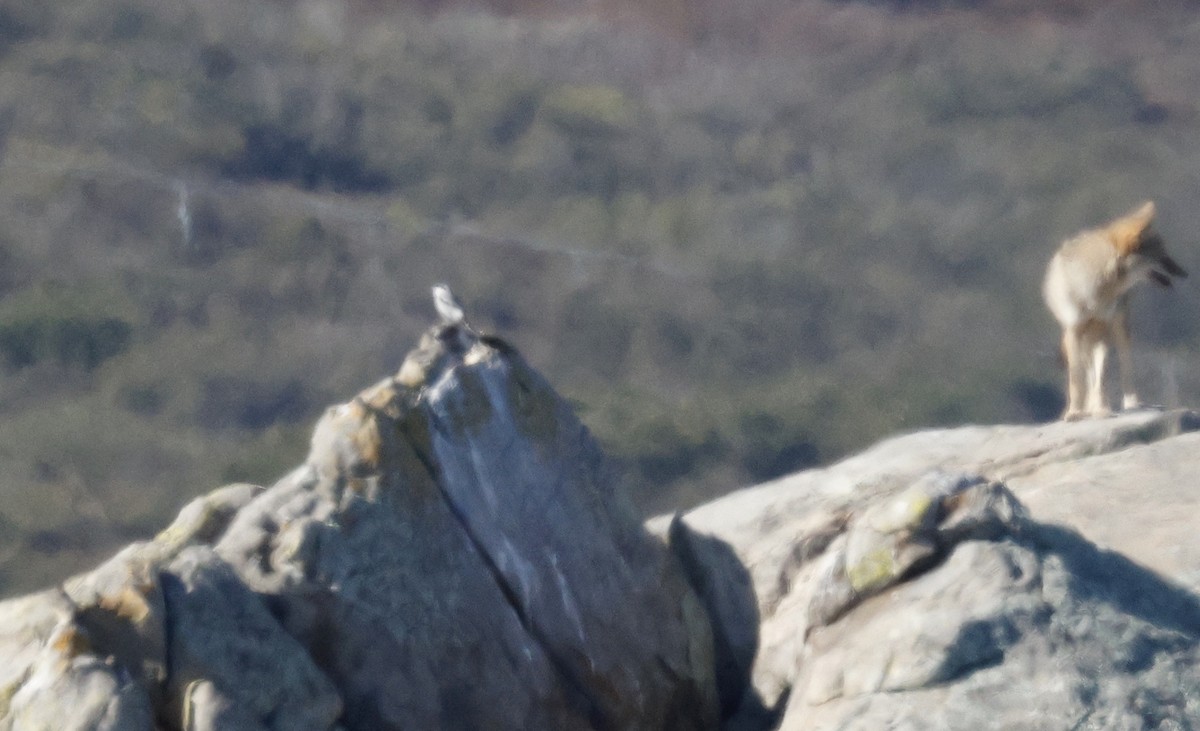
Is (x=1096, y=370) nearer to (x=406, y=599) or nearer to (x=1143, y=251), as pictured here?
(x=1143, y=251)

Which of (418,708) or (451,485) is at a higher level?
(451,485)

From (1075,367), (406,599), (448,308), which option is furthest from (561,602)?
(1075,367)

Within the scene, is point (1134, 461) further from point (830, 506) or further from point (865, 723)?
point (865, 723)

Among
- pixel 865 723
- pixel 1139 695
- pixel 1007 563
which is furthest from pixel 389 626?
pixel 1139 695

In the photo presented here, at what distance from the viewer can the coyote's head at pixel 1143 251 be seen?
8.98m

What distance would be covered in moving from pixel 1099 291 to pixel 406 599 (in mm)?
5774

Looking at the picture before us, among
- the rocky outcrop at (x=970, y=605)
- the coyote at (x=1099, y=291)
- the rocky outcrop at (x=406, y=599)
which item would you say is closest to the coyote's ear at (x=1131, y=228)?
the coyote at (x=1099, y=291)

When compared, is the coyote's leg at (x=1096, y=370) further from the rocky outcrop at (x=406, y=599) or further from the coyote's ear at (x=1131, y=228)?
the rocky outcrop at (x=406, y=599)

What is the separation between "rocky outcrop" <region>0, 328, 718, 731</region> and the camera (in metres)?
4.66

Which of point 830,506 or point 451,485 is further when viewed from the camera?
point 830,506

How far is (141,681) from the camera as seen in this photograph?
4555 mm

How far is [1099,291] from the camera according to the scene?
8992 millimetres

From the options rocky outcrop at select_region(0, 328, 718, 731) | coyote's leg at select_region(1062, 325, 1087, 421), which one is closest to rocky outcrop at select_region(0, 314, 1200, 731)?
rocky outcrop at select_region(0, 328, 718, 731)

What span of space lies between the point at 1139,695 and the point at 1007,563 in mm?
728
